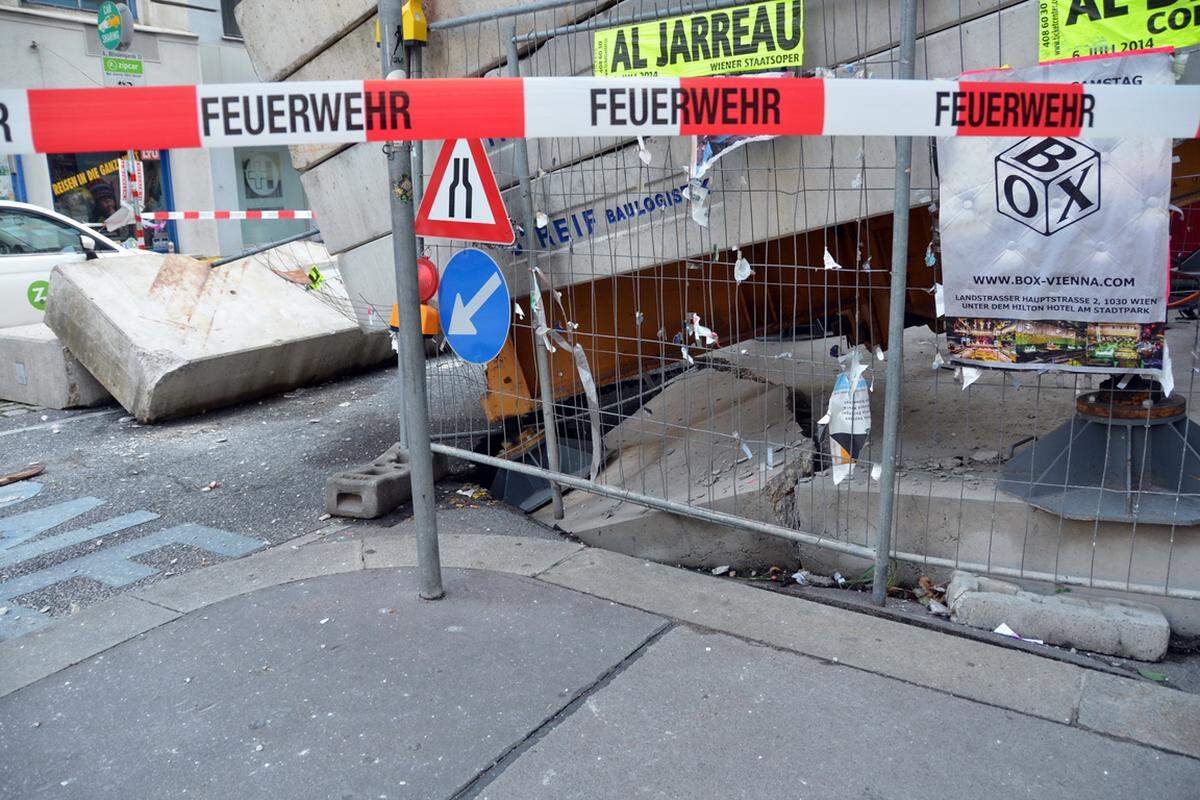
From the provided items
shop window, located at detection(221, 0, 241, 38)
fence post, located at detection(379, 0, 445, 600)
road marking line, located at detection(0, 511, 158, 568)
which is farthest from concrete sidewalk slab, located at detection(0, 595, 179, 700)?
shop window, located at detection(221, 0, 241, 38)

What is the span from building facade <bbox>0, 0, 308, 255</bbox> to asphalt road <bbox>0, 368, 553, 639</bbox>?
1091 centimetres

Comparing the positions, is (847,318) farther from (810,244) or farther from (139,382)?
(139,382)

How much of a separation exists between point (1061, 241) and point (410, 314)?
2.38 metres

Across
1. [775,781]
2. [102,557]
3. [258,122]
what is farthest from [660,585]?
[102,557]

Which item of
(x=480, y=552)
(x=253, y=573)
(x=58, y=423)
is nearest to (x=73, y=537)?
(x=253, y=573)

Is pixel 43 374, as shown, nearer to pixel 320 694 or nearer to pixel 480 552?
pixel 480 552

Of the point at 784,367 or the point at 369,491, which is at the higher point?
the point at 784,367

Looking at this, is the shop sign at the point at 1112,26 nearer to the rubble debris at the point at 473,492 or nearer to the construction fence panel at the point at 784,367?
the construction fence panel at the point at 784,367

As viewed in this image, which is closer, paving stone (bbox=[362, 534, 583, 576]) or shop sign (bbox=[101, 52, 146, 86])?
paving stone (bbox=[362, 534, 583, 576])

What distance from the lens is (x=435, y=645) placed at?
3682mm

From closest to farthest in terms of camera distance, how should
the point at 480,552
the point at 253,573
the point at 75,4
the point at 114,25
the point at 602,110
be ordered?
1. the point at 602,110
2. the point at 253,573
3. the point at 480,552
4. the point at 114,25
5. the point at 75,4

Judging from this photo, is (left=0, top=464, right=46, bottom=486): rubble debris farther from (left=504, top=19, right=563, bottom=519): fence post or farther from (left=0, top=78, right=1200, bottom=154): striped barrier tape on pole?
(left=0, top=78, right=1200, bottom=154): striped barrier tape on pole

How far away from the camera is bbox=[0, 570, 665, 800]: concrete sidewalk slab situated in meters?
2.94

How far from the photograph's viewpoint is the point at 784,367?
498cm
